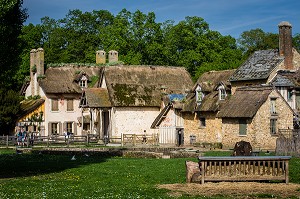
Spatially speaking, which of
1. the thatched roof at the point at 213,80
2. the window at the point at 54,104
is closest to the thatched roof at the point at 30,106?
the window at the point at 54,104

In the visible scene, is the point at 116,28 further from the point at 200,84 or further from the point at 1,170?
the point at 1,170

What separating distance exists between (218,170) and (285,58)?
114 ft

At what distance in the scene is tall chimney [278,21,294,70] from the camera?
55.3m

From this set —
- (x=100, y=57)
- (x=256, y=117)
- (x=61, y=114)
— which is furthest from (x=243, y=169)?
(x=100, y=57)

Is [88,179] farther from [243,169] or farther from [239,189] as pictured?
[239,189]

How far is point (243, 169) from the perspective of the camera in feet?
75.0

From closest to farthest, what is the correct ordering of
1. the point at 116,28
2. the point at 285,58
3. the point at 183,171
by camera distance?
the point at 183,171 → the point at 285,58 → the point at 116,28

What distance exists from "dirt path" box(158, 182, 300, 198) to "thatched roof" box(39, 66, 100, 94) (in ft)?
172

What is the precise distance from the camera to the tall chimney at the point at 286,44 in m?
55.3

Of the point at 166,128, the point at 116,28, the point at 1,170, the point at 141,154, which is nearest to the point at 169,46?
the point at 116,28

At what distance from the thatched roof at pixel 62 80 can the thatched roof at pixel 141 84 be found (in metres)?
7.76

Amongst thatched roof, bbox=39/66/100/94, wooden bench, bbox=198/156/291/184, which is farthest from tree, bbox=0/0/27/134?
thatched roof, bbox=39/66/100/94

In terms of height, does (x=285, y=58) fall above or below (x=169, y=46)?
below

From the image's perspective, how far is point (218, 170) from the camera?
22.9 m
